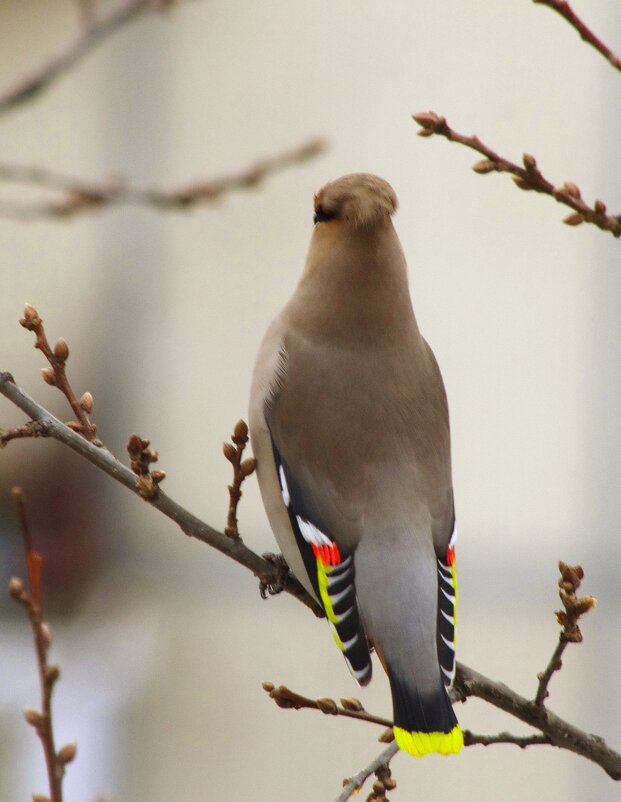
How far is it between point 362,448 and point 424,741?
715 mm

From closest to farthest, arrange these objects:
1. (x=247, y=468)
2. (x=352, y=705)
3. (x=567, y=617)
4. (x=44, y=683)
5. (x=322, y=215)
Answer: (x=44, y=683)
(x=567, y=617)
(x=352, y=705)
(x=247, y=468)
(x=322, y=215)

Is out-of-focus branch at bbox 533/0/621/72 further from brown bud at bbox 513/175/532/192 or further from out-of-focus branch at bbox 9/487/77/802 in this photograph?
out-of-focus branch at bbox 9/487/77/802

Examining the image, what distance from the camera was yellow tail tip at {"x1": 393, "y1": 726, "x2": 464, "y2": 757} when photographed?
262cm

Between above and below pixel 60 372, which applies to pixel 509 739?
below

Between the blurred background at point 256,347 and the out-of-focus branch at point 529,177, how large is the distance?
447cm

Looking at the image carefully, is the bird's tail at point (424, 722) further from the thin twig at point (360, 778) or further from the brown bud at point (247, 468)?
the brown bud at point (247, 468)

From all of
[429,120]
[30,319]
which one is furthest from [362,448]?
[429,120]

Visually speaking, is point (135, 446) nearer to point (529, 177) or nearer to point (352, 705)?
point (352, 705)

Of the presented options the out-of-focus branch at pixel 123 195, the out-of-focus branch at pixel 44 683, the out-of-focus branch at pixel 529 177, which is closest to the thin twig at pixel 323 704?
the out-of-focus branch at pixel 44 683

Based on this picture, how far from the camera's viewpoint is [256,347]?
7.27 m

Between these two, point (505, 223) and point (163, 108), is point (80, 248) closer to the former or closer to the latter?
point (163, 108)

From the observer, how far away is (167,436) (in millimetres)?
7406

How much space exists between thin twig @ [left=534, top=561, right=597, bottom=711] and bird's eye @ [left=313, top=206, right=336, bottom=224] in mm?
984

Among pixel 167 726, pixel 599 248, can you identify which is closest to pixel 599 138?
pixel 599 248
